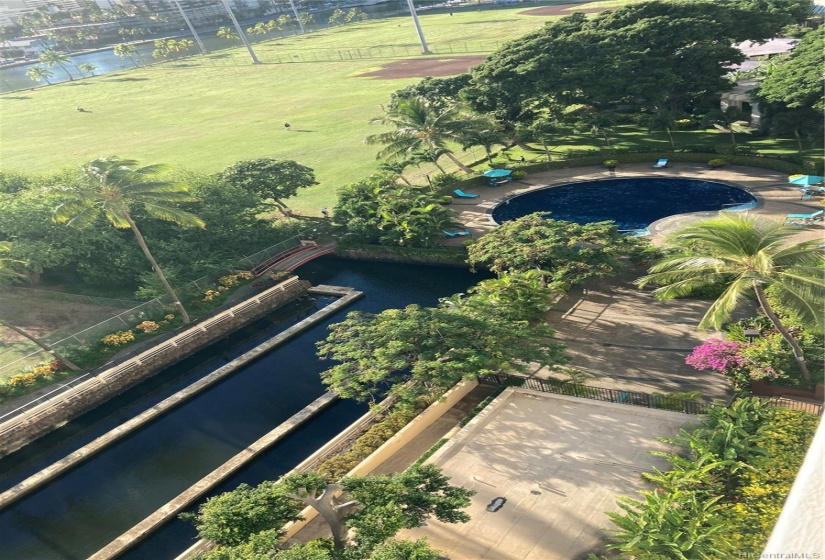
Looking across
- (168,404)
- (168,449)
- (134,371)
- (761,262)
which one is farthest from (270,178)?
(761,262)

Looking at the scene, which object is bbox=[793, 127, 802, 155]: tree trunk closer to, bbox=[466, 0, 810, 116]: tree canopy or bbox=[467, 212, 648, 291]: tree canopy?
bbox=[466, 0, 810, 116]: tree canopy

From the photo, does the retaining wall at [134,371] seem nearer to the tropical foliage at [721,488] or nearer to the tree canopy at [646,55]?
the tropical foliage at [721,488]

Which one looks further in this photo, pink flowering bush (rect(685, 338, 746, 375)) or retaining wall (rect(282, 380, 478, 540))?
pink flowering bush (rect(685, 338, 746, 375))

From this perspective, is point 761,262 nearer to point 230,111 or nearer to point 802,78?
point 802,78

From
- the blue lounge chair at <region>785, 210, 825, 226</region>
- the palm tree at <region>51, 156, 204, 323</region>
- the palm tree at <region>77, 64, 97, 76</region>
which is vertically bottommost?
the blue lounge chair at <region>785, 210, 825, 226</region>

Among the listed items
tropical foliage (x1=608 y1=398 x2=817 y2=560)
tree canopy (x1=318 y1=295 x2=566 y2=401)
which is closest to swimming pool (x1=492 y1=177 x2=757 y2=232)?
tree canopy (x1=318 y1=295 x2=566 y2=401)

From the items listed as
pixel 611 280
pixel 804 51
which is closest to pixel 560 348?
pixel 611 280

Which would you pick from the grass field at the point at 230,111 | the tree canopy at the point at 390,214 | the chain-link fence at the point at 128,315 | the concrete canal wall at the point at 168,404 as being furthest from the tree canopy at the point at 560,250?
the grass field at the point at 230,111
